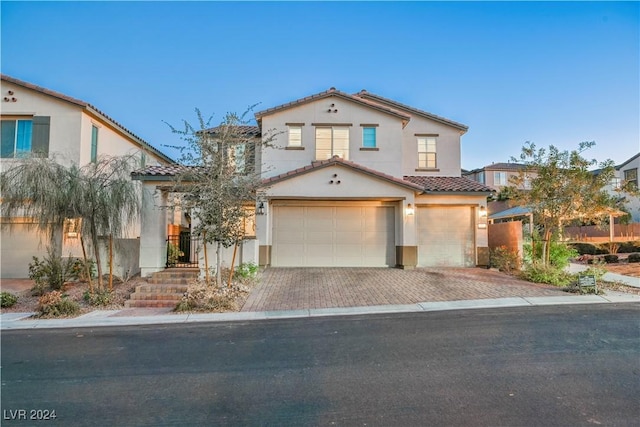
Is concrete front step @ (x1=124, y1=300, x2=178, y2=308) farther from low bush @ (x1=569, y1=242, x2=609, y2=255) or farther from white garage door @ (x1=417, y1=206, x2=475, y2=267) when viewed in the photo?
low bush @ (x1=569, y1=242, x2=609, y2=255)

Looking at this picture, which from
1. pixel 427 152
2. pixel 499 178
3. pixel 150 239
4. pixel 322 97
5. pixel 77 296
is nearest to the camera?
pixel 77 296

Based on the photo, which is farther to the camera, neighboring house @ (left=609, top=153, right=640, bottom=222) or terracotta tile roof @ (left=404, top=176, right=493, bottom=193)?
neighboring house @ (left=609, top=153, right=640, bottom=222)

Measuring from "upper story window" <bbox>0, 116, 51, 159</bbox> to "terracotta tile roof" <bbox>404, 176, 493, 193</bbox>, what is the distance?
608 inches

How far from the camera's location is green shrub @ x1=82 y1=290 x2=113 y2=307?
1005 centimetres

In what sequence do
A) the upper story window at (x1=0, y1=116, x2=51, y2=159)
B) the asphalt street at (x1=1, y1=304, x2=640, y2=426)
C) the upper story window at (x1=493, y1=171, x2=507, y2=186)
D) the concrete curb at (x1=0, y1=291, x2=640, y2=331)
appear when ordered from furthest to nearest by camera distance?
1. the upper story window at (x1=493, y1=171, x2=507, y2=186)
2. the upper story window at (x1=0, y1=116, x2=51, y2=159)
3. the concrete curb at (x1=0, y1=291, x2=640, y2=331)
4. the asphalt street at (x1=1, y1=304, x2=640, y2=426)

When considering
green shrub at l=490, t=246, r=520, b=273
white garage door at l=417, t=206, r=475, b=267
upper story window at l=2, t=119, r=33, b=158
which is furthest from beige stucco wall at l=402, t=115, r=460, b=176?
upper story window at l=2, t=119, r=33, b=158

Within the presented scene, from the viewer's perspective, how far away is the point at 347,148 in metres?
16.7

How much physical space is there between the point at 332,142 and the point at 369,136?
1736 mm

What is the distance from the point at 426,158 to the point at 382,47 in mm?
5645

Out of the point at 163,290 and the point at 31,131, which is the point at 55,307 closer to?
the point at 163,290

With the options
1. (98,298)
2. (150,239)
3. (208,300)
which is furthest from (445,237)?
(98,298)

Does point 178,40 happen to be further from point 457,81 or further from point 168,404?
point 168,404

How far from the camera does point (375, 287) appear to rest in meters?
11.8

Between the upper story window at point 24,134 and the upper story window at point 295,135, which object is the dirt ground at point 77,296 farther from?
the upper story window at point 295,135
